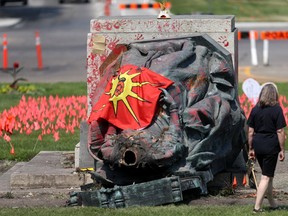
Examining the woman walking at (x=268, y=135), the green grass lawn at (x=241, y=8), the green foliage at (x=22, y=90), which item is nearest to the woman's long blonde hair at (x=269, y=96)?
the woman walking at (x=268, y=135)

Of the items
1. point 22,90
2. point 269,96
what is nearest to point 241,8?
point 22,90

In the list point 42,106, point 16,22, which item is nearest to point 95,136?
point 42,106

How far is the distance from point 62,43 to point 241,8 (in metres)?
A: 19.5

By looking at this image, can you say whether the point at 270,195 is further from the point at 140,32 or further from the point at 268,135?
the point at 140,32

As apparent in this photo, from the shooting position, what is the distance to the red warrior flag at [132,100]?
10.6 m

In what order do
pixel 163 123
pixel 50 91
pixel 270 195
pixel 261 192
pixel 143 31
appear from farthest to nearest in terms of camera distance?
pixel 50 91, pixel 143 31, pixel 163 123, pixel 270 195, pixel 261 192

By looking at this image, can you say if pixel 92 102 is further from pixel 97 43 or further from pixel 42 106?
pixel 42 106

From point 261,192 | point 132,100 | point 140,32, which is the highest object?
point 140,32

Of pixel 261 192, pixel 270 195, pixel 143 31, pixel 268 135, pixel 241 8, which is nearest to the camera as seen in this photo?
pixel 261 192

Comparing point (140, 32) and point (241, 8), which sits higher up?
point (140, 32)

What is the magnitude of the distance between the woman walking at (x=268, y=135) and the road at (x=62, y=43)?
51.9 ft

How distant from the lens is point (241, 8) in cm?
5688

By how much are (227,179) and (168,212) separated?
1.70 m

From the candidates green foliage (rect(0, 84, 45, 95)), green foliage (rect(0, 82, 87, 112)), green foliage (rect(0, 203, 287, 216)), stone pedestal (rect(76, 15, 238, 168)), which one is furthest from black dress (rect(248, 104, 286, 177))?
green foliage (rect(0, 84, 45, 95))
